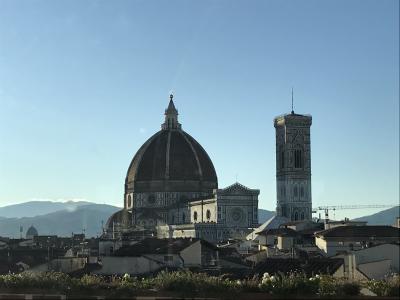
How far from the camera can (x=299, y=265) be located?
34.7 metres

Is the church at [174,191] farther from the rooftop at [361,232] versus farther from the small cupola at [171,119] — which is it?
the rooftop at [361,232]

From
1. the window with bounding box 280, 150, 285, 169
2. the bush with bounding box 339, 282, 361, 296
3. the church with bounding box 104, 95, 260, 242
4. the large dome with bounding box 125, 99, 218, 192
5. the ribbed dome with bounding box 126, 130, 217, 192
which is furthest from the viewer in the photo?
the ribbed dome with bounding box 126, 130, 217, 192

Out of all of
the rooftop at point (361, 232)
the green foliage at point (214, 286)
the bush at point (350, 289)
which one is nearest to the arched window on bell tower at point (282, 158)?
the rooftop at point (361, 232)

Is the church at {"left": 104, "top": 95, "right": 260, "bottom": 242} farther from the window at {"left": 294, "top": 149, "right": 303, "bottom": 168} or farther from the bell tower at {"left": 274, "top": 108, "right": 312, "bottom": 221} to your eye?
the window at {"left": 294, "top": 149, "right": 303, "bottom": 168}

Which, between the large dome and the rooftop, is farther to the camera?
the large dome

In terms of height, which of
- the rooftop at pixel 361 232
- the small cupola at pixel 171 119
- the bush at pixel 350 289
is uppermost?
the small cupola at pixel 171 119

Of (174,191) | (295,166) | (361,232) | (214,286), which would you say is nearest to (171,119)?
(174,191)

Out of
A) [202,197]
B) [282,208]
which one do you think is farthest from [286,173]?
[202,197]

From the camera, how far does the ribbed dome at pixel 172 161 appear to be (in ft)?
487

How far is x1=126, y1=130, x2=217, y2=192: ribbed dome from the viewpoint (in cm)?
14850

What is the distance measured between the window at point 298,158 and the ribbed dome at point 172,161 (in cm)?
1689

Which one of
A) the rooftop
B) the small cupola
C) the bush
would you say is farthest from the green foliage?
the small cupola

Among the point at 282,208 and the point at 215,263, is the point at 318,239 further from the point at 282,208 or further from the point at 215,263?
the point at 282,208

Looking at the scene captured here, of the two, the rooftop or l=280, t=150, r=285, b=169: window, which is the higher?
l=280, t=150, r=285, b=169: window
